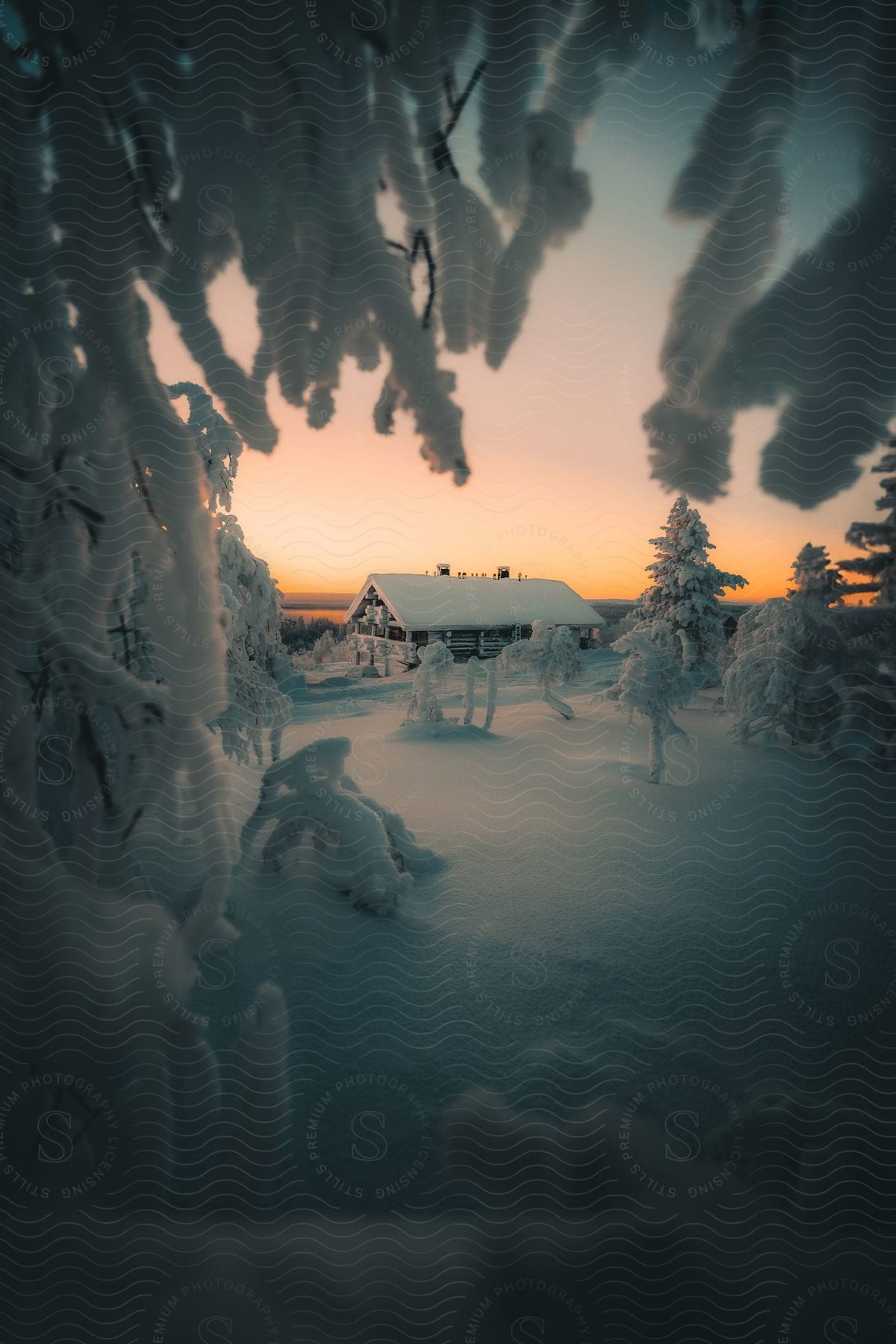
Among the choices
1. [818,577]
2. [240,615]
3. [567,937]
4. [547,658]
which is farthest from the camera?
[547,658]

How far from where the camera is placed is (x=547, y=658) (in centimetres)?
290

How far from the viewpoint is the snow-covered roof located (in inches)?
114

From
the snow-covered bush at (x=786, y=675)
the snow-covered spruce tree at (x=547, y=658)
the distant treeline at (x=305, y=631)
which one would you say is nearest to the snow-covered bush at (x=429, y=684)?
the snow-covered spruce tree at (x=547, y=658)

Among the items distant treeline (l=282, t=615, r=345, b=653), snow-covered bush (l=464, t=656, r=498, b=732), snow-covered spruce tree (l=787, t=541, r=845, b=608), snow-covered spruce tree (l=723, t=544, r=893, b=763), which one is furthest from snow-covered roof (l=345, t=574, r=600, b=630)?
snow-covered spruce tree (l=787, t=541, r=845, b=608)

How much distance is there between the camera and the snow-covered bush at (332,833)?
2584mm

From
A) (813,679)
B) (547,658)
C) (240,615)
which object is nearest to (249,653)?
(240,615)

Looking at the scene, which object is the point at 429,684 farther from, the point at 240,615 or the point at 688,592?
the point at 688,592

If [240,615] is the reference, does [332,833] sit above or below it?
below

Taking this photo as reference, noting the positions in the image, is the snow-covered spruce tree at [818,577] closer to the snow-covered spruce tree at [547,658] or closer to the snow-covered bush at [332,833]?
the snow-covered spruce tree at [547,658]

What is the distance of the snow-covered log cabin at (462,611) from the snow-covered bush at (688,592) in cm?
40

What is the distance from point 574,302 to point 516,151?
32.2 inches

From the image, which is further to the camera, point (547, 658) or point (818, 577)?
point (547, 658)

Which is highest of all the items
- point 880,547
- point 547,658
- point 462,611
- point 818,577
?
point 880,547

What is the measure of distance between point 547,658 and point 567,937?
1.55 m
